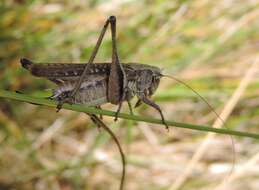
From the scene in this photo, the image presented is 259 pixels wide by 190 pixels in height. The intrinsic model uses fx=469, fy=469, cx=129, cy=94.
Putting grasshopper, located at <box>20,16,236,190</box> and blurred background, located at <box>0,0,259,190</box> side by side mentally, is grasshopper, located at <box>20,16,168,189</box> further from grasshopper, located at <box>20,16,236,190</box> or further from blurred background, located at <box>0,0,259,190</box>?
blurred background, located at <box>0,0,259,190</box>

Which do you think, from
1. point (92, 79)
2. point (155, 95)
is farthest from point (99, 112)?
point (155, 95)

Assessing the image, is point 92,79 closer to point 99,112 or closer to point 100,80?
point 100,80

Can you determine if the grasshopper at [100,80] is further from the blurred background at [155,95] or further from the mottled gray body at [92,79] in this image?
the blurred background at [155,95]

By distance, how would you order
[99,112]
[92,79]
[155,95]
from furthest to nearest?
[155,95] < [92,79] < [99,112]

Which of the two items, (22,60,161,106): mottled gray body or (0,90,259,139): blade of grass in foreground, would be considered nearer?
(0,90,259,139): blade of grass in foreground

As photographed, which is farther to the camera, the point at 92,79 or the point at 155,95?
the point at 155,95

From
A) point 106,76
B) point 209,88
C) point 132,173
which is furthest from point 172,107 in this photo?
point 106,76

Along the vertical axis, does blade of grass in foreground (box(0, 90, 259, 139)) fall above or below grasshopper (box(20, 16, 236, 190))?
below

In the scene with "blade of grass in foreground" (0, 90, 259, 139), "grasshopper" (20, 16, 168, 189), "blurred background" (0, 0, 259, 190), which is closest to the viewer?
"blade of grass in foreground" (0, 90, 259, 139)

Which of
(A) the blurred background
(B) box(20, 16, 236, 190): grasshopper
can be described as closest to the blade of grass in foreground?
(B) box(20, 16, 236, 190): grasshopper

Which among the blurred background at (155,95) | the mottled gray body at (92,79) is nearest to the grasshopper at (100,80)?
the mottled gray body at (92,79)
